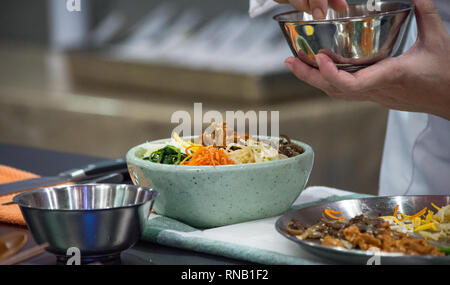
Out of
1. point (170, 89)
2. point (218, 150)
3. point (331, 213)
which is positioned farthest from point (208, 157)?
point (170, 89)

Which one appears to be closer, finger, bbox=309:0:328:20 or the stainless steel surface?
the stainless steel surface

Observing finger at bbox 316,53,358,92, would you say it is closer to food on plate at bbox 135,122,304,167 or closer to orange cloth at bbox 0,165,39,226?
food on plate at bbox 135,122,304,167

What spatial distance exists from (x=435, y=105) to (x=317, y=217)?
33cm

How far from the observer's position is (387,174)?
1.58 m

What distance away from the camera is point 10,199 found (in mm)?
1042

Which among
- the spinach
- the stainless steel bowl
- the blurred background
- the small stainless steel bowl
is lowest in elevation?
the blurred background

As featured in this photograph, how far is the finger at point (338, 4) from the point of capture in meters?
1.10

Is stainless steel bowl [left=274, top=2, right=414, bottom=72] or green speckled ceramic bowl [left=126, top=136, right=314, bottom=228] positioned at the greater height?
stainless steel bowl [left=274, top=2, right=414, bottom=72]

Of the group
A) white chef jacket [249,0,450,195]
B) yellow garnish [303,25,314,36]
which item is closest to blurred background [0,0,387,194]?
white chef jacket [249,0,450,195]

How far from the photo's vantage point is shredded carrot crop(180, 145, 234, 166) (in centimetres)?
94

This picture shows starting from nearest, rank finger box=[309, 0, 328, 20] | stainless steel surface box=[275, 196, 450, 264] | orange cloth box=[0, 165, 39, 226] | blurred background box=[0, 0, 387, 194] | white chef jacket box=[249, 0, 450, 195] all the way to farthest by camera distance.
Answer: stainless steel surface box=[275, 196, 450, 264] < orange cloth box=[0, 165, 39, 226] < finger box=[309, 0, 328, 20] < white chef jacket box=[249, 0, 450, 195] < blurred background box=[0, 0, 387, 194]

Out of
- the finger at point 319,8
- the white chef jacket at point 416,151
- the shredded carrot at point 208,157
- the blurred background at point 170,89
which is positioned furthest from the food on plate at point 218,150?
the blurred background at point 170,89

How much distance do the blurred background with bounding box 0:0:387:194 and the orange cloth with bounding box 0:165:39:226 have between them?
62.4 inches

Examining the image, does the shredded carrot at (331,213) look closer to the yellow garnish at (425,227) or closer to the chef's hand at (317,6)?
the yellow garnish at (425,227)
